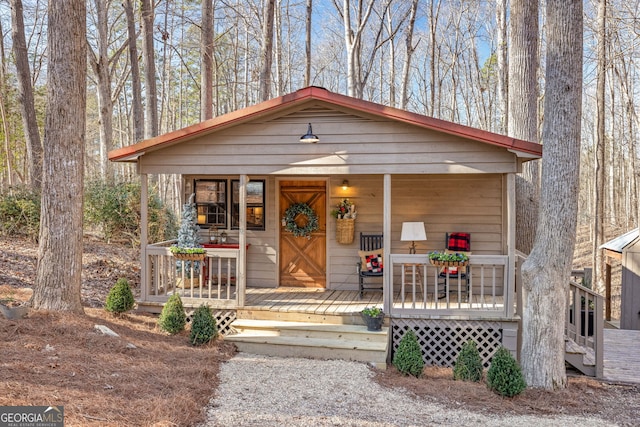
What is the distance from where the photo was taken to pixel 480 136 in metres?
6.04

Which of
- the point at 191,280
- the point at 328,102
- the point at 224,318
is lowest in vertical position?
the point at 224,318

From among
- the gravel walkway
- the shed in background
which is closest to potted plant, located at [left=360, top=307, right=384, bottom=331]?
the gravel walkway

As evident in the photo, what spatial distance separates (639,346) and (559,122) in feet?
15.3

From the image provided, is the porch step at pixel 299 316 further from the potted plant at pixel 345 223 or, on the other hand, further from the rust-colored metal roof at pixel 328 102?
the rust-colored metal roof at pixel 328 102

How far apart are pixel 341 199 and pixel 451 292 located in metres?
2.50

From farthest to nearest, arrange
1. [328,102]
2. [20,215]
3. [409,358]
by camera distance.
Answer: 1. [20,215]
2. [328,102]
3. [409,358]

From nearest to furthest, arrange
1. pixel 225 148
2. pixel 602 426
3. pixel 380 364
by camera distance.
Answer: pixel 602 426 < pixel 380 364 < pixel 225 148

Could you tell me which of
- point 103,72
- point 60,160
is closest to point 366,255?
point 60,160

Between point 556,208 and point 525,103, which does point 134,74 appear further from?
point 556,208

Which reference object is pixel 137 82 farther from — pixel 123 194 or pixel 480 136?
pixel 480 136

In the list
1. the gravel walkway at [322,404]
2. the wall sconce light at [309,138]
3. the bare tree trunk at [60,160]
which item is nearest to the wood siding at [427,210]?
the wall sconce light at [309,138]

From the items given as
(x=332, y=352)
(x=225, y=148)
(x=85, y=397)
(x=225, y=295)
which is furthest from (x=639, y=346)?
(x=85, y=397)

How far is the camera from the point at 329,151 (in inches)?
263

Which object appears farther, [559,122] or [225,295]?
[225,295]
